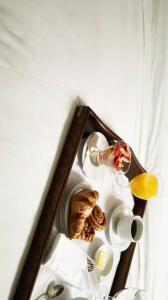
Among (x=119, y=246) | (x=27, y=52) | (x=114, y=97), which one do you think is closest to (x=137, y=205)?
(x=119, y=246)

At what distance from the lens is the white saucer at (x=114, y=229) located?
2.73 feet

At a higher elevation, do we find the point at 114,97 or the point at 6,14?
the point at 114,97

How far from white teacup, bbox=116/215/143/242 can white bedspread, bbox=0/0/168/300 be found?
292mm

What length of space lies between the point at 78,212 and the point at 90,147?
0.58 feet

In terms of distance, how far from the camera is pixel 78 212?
64 cm

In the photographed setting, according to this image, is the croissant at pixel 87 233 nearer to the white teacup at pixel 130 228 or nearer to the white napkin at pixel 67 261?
the white napkin at pixel 67 261

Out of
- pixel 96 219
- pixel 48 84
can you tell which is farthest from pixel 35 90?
pixel 96 219

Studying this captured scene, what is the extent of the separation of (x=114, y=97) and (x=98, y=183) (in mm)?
292

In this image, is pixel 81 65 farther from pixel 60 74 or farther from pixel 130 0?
pixel 130 0

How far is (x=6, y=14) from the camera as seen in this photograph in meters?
0.54

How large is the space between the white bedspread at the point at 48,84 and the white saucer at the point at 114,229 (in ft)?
0.85

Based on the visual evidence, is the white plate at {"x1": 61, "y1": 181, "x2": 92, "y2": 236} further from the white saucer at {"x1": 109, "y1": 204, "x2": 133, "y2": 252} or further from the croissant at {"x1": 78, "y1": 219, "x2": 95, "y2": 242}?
the white saucer at {"x1": 109, "y1": 204, "x2": 133, "y2": 252}

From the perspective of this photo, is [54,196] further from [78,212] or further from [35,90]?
[35,90]

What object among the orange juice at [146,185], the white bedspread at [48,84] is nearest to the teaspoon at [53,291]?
the white bedspread at [48,84]
